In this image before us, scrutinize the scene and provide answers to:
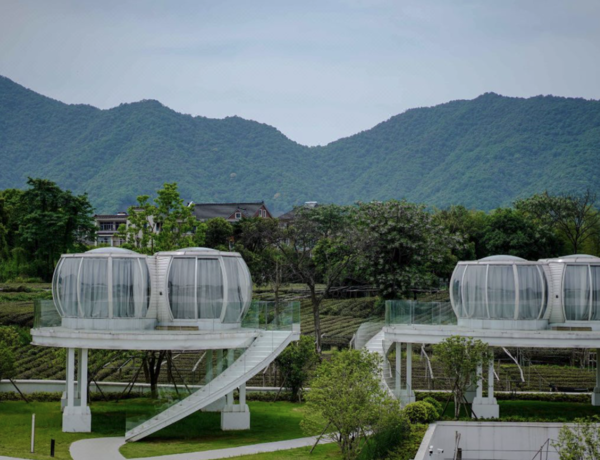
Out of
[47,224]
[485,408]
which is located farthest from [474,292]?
[47,224]

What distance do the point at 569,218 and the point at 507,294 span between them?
60.5 metres

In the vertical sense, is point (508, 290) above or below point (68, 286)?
below

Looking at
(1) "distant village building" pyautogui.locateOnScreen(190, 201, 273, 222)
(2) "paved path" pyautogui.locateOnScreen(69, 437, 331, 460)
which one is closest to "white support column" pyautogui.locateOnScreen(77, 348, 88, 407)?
(2) "paved path" pyautogui.locateOnScreen(69, 437, 331, 460)

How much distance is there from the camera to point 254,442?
31.0 m

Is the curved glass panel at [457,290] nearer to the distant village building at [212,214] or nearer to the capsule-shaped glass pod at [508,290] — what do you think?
the capsule-shaped glass pod at [508,290]

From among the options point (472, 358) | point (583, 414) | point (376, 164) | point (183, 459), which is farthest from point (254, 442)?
point (376, 164)

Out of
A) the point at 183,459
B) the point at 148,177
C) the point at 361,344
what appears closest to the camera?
the point at 183,459

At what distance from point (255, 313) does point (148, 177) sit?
149 m

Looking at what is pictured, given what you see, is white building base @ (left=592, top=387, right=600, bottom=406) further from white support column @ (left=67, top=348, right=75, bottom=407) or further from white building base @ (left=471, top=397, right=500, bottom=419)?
white support column @ (left=67, top=348, right=75, bottom=407)

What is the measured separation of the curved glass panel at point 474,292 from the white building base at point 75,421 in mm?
15980

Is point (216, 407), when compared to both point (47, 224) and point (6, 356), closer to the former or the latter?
point (6, 356)

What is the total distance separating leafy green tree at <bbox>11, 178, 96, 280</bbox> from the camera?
274ft

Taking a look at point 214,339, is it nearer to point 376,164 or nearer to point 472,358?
point 472,358

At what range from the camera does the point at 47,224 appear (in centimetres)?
8369
